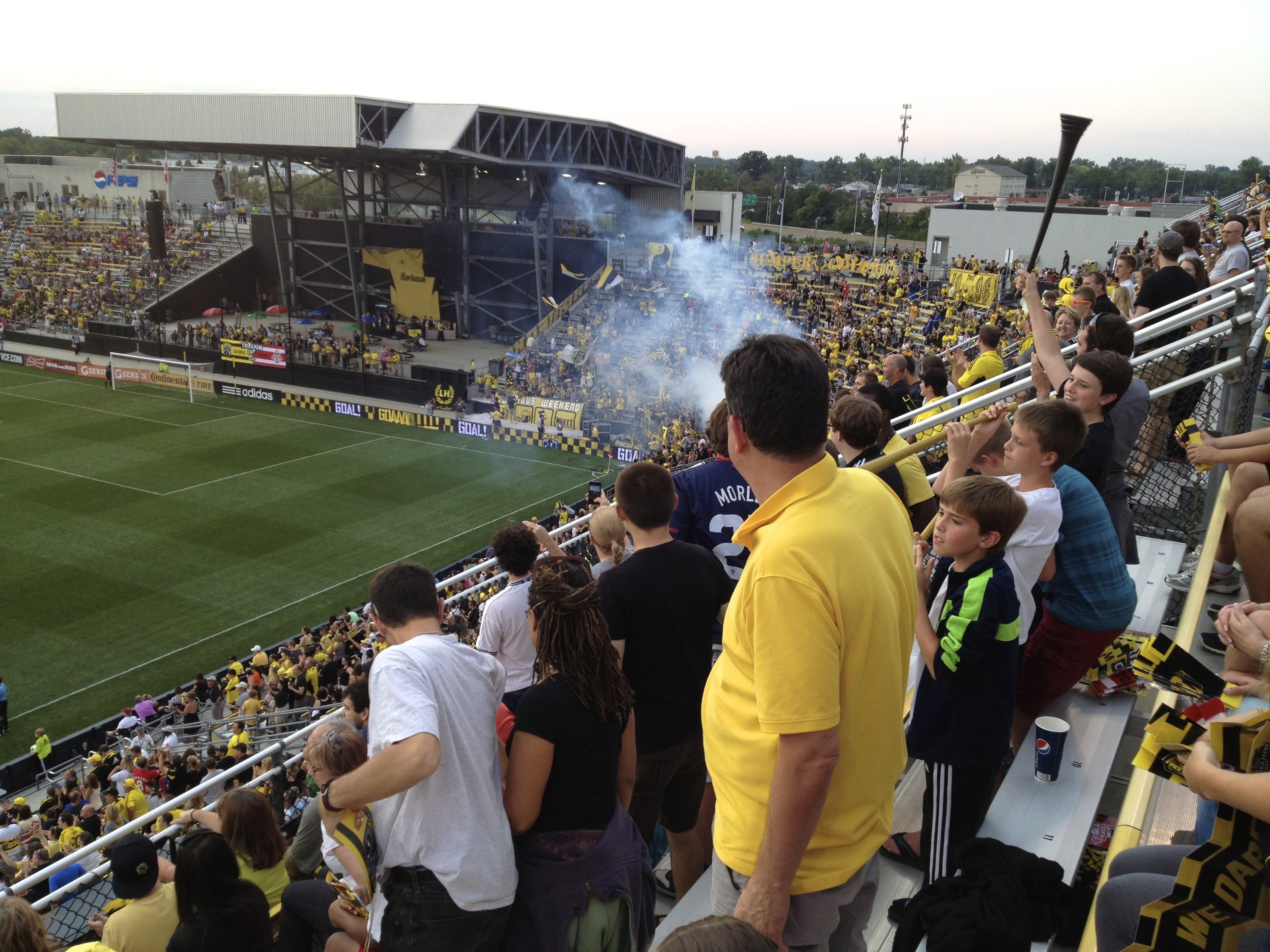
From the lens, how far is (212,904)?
121 inches

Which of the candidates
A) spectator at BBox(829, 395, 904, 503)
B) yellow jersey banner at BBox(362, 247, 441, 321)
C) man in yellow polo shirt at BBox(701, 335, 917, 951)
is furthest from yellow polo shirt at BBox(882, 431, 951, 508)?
yellow jersey banner at BBox(362, 247, 441, 321)

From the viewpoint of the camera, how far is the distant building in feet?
235

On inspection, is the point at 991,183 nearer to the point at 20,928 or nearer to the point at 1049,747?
the point at 1049,747

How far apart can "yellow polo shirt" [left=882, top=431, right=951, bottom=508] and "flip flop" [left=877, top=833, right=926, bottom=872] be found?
1.88m

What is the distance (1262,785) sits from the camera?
1742mm

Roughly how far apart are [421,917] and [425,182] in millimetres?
39906

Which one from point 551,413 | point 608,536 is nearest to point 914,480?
point 608,536

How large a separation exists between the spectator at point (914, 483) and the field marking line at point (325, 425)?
1985cm

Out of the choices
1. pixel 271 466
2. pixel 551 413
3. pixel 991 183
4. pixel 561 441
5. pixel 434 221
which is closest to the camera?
pixel 271 466

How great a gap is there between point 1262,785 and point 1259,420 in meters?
5.27

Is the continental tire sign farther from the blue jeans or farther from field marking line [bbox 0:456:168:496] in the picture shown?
the blue jeans

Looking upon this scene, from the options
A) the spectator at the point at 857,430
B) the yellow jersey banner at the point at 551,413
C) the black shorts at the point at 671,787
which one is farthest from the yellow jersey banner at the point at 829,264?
the black shorts at the point at 671,787

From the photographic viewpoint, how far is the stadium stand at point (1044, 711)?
9.43 ft

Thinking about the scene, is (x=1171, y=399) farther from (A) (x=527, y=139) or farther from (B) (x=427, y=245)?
(B) (x=427, y=245)
